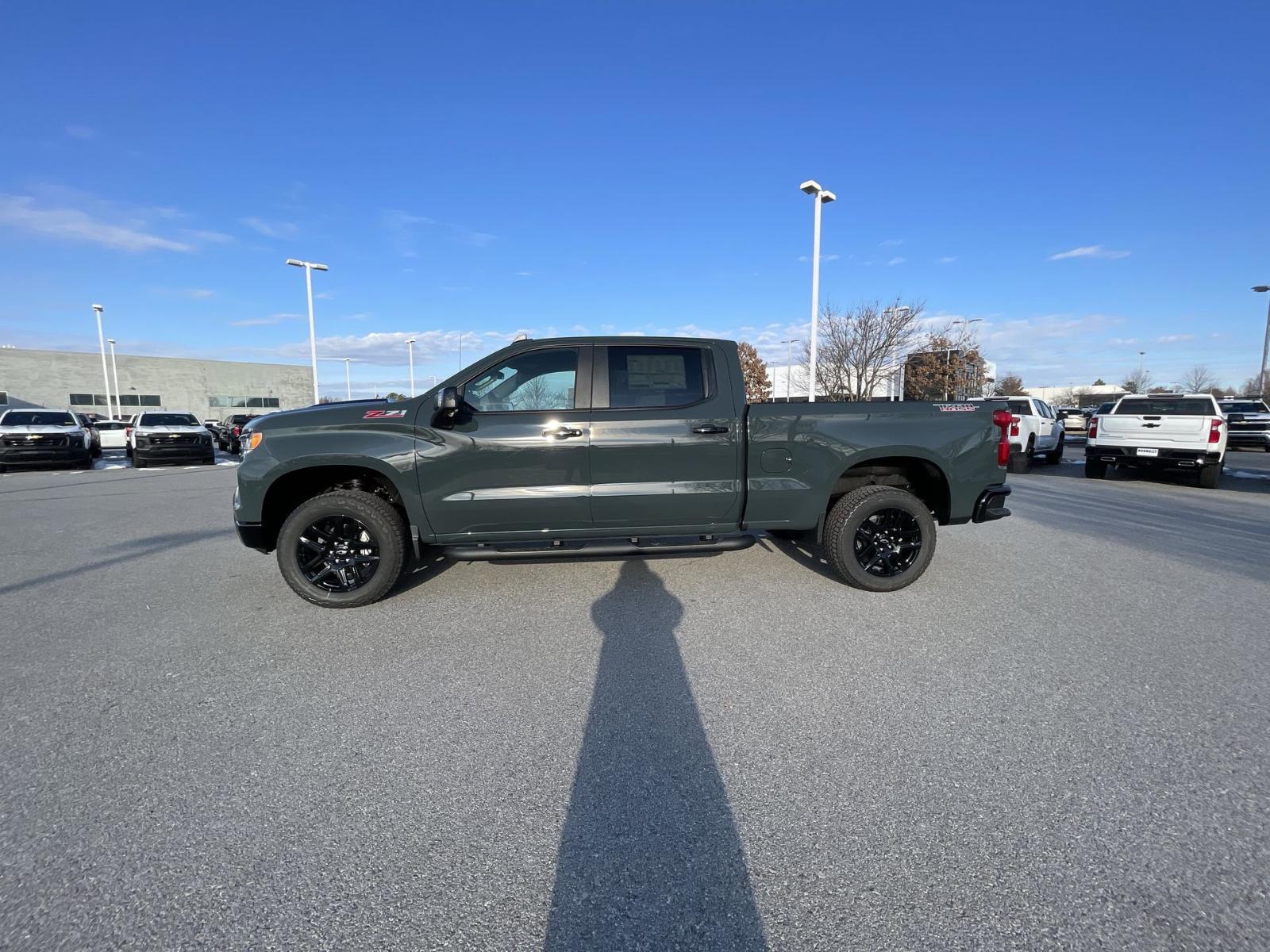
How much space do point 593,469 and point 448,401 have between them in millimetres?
1128

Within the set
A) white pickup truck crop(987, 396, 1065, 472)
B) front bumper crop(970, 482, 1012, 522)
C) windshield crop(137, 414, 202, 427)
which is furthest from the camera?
windshield crop(137, 414, 202, 427)

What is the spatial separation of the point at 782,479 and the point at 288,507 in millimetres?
3917

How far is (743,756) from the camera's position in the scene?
2625 mm

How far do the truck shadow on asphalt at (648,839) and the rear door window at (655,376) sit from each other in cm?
214

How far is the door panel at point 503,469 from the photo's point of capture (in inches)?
176

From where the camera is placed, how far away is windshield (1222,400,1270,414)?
21281 mm

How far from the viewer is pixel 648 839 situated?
2150mm

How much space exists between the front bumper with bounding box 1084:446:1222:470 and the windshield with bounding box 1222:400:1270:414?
14281mm

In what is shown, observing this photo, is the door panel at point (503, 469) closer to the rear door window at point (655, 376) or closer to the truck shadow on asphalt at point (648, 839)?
the rear door window at point (655, 376)

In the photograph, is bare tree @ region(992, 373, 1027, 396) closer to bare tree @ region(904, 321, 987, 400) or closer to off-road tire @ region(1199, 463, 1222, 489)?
bare tree @ region(904, 321, 987, 400)

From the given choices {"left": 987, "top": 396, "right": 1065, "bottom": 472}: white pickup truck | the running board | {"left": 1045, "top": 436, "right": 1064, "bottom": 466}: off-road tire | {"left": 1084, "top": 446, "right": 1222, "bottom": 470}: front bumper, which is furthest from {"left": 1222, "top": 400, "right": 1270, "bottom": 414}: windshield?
the running board

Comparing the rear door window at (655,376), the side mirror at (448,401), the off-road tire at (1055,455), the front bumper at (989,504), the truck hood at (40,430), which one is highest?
the rear door window at (655,376)

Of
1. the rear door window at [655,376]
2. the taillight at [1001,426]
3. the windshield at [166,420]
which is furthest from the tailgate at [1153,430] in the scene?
the windshield at [166,420]

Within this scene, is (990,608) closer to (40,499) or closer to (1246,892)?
(1246,892)
